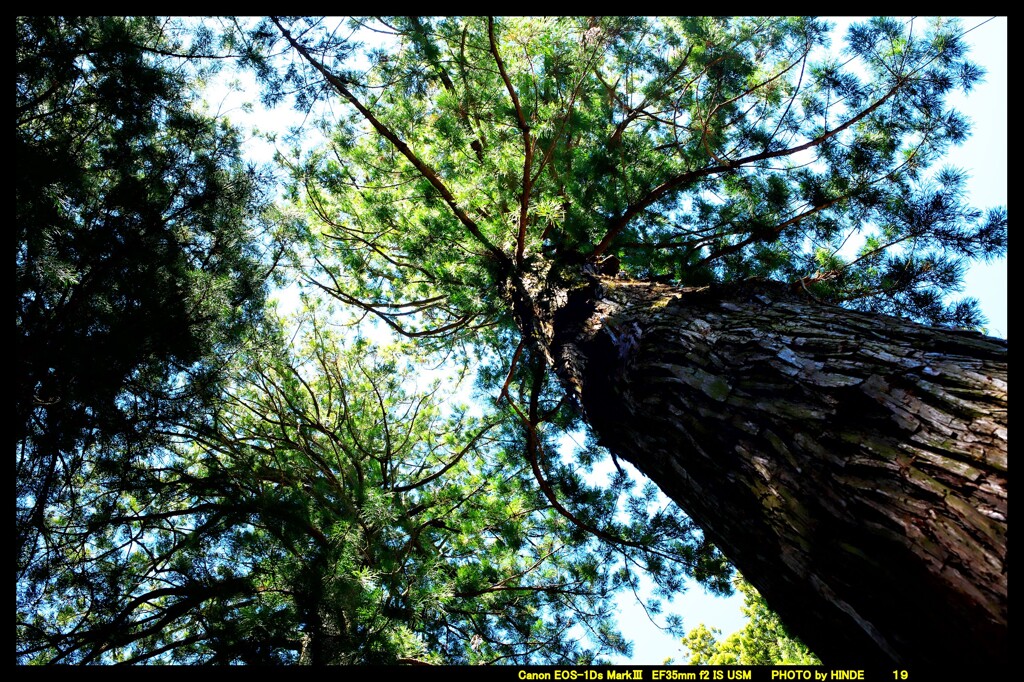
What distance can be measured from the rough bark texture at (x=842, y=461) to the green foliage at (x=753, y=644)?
3.60 meters

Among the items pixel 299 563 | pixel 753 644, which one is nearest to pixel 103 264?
pixel 299 563

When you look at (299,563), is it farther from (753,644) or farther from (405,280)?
(753,644)

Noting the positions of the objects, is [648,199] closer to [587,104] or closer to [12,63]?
[587,104]

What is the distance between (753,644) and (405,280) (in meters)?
7.99

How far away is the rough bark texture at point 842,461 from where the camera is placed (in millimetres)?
1059

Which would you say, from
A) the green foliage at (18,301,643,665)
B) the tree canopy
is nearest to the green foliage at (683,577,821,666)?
the green foliage at (18,301,643,665)

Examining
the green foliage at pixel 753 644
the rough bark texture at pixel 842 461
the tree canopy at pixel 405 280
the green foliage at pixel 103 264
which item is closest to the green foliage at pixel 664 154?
the tree canopy at pixel 405 280

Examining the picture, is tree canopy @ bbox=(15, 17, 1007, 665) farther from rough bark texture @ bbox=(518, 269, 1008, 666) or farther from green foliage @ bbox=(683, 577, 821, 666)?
green foliage @ bbox=(683, 577, 821, 666)

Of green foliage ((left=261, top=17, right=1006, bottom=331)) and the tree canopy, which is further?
green foliage ((left=261, top=17, right=1006, bottom=331))

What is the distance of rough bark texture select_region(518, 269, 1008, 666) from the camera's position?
1.06m

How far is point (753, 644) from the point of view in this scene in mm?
8195

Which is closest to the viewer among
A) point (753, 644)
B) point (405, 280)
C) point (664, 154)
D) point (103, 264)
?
point (103, 264)

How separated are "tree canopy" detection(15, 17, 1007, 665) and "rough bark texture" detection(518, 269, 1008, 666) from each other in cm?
15

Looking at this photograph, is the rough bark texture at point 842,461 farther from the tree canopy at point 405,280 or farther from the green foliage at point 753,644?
the green foliage at point 753,644
